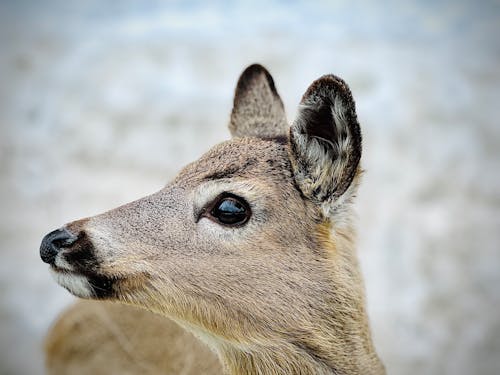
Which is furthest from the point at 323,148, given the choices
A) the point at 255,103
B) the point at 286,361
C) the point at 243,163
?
the point at 286,361

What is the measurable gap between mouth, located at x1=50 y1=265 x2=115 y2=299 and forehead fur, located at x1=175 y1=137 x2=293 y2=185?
714mm

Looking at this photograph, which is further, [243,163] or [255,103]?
[255,103]

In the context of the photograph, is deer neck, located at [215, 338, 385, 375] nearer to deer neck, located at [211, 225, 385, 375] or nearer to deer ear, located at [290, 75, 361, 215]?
deer neck, located at [211, 225, 385, 375]

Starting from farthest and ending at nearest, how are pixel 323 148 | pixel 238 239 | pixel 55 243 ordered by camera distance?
pixel 323 148, pixel 238 239, pixel 55 243

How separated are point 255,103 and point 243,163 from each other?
958mm

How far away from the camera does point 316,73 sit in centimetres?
1002

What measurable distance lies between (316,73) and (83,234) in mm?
7595

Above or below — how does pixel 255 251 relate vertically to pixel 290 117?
below

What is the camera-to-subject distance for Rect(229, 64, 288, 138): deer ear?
4152 mm

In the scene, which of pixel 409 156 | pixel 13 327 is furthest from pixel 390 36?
pixel 13 327

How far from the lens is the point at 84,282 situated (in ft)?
9.79

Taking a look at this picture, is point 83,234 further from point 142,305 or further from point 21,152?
point 21,152

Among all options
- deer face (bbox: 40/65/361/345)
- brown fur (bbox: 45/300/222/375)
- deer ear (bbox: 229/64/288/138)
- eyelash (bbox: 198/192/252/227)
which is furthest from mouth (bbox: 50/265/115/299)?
deer ear (bbox: 229/64/288/138)

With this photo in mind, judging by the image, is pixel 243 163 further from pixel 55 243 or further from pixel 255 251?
pixel 55 243
